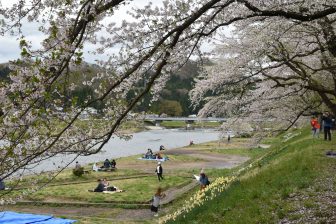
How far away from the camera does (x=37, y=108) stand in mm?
4609

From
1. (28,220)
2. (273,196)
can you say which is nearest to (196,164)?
(28,220)

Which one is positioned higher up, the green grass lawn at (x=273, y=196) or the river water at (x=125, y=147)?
the green grass lawn at (x=273, y=196)

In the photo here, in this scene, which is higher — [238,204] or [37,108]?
[37,108]

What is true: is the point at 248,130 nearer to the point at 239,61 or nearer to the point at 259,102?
the point at 259,102

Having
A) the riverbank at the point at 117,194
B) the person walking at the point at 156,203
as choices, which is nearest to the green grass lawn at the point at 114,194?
the riverbank at the point at 117,194

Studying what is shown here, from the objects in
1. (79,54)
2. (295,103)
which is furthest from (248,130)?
(79,54)

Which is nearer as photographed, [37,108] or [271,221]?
[37,108]

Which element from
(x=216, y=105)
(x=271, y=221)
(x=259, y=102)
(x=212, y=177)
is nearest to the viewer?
(x=271, y=221)

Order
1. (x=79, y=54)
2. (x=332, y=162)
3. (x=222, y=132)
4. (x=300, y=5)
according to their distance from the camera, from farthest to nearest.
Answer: (x=222, y=132), (x=332, y=162), (x=300, y=5), (x=79, y=54)

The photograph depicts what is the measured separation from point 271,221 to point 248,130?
38.7 ft

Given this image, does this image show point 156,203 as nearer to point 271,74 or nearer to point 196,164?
point 271,74

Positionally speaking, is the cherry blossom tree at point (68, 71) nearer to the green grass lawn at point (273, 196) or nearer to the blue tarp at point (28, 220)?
the green grass lawn at point (273, 196)

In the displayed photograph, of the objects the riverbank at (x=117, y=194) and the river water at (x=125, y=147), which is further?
the river water at (x=125, y=147)

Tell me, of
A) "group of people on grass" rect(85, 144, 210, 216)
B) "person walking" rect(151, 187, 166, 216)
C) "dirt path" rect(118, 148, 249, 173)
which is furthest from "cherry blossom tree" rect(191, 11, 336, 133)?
"dirt path" rect(118, 148, 249, 173)
